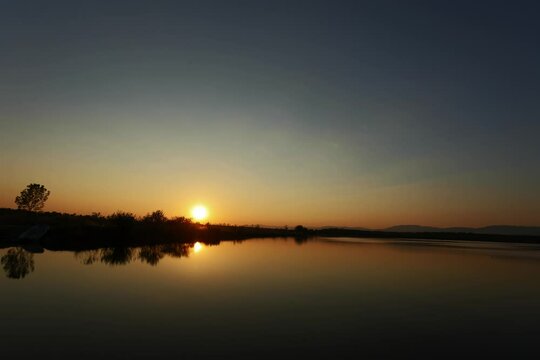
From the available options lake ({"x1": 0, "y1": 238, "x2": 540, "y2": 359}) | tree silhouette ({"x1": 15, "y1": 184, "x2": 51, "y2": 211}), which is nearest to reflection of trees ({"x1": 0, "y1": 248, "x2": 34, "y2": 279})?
lake ({"x1": 0, "y1": 238, "x2": 540, "y2": 359})

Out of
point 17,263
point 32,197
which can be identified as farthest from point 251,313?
point 32,197

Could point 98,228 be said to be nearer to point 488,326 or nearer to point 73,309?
point 73,309

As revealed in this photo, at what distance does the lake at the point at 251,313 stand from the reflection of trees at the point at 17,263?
61 mm

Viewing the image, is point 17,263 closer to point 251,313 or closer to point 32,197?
point 251,313

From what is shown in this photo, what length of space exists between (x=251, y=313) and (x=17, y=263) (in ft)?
62.1

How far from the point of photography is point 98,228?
158 feet

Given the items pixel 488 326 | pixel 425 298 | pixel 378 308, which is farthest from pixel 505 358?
pixel 425 298

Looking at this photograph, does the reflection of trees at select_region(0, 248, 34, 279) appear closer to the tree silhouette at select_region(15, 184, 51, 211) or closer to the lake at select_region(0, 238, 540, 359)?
the lake at select_region(0, 238, 540, 359)

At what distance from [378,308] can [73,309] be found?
12720mm

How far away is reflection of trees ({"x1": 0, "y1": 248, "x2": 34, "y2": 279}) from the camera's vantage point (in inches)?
881

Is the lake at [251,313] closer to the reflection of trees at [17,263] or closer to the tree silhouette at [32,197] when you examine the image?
the reflection of trees at [17,263]

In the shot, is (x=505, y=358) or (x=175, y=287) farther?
(x=175, y=287)

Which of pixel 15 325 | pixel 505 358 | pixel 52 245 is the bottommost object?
pixel 505 358

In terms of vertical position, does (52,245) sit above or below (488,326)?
above
